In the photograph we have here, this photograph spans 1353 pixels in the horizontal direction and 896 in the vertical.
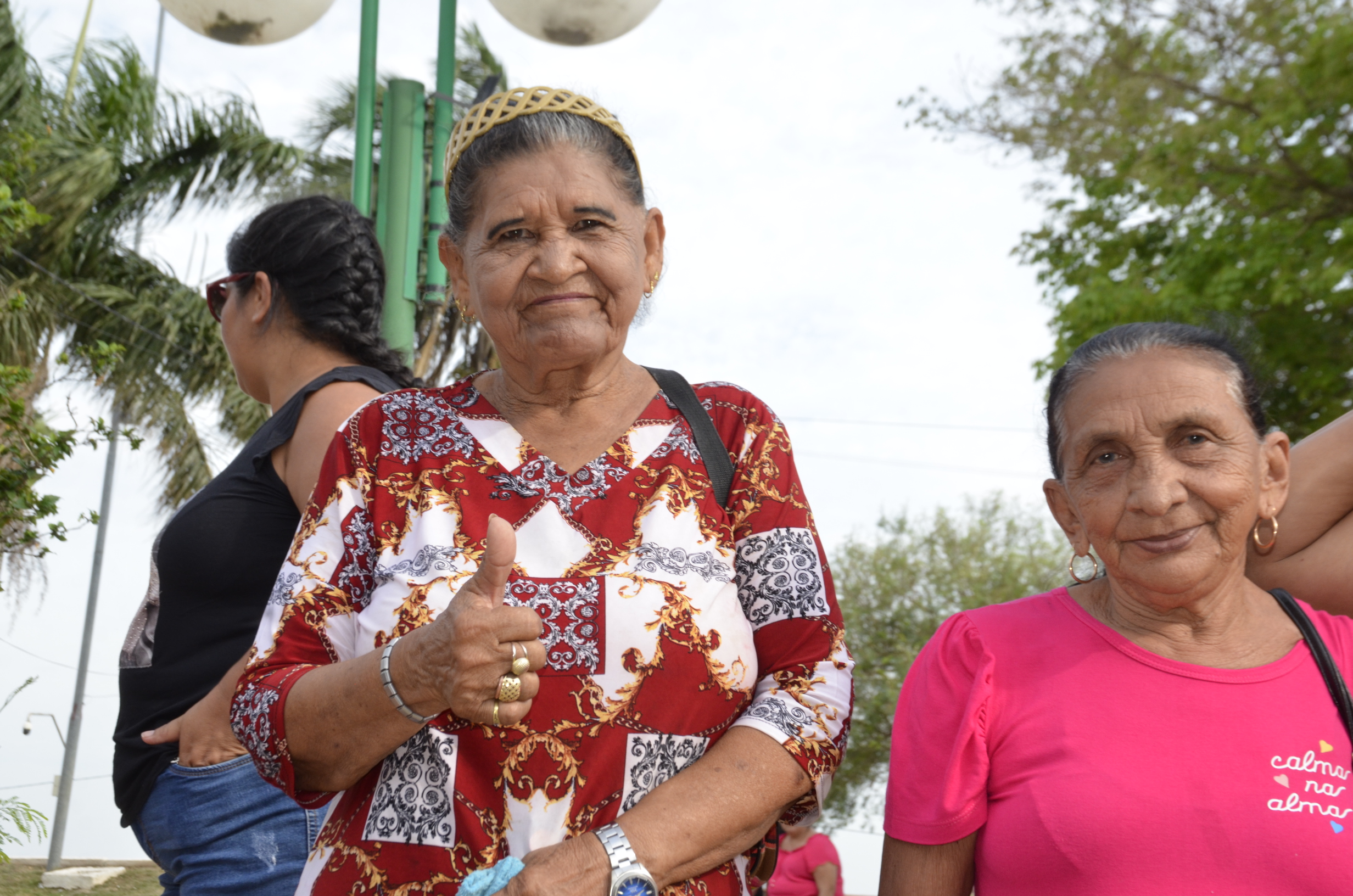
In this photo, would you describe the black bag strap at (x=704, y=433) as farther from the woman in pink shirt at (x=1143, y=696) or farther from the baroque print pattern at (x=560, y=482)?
the woman in pink shirt at (x=1143, y=696)

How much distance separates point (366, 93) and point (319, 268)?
2603mm

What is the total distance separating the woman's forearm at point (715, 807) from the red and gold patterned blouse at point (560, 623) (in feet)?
0.11

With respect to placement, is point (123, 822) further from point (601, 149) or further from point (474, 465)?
point (601, 149)

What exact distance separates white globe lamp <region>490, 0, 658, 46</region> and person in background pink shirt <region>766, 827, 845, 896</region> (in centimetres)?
641

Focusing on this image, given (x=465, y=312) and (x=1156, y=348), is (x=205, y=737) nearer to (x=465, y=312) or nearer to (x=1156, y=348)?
(x=465, y=312)

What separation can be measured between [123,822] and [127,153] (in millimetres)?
15205

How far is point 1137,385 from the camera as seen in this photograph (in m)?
2.15

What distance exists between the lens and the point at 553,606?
1.85 metres

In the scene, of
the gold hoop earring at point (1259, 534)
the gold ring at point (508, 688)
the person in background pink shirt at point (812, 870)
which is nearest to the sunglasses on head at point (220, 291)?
the gold ring at point (508, 688)

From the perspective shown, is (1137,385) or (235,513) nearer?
(1137,385)

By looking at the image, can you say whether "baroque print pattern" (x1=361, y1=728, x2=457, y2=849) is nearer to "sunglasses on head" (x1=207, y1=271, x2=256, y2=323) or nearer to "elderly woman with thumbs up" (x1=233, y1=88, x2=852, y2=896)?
"elderly woman with thumbs up" (x1=233, y1=88, x2=852, y2=896)

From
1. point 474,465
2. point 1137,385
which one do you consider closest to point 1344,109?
point 1137,385

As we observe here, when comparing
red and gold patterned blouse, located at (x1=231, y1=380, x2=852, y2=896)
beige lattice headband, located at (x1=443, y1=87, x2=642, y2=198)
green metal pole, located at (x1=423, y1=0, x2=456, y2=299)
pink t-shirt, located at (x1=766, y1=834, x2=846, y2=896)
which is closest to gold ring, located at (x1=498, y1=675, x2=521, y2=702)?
A: red and gold patterned blouse, located at (x1=231, y1=380, x2=852, y2=896)

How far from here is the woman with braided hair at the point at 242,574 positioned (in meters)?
2.32
